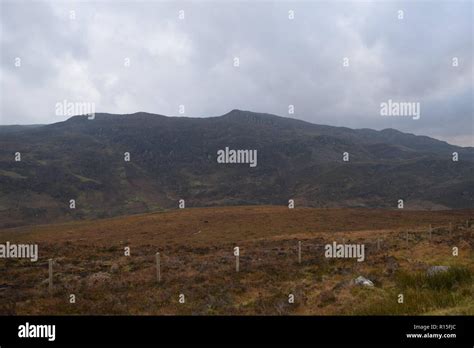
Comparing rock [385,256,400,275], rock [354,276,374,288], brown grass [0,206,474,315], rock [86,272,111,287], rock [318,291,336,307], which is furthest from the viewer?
rock [86,272,111,287]

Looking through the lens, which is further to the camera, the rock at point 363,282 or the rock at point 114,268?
the rock at point 114,268

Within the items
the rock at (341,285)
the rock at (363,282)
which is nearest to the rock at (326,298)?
the rock at (341,285)

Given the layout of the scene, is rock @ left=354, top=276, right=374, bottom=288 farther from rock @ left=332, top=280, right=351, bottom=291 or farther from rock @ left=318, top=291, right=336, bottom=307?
rock @ left=318, top=291, right=336, bottom=307

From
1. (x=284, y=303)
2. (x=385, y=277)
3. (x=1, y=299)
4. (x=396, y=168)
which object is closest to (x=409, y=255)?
(x=385, y=277)

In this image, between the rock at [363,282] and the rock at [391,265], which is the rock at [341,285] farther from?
the rock at [391,265]

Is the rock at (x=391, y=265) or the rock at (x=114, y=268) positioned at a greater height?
the rock at (x=391, y=265)

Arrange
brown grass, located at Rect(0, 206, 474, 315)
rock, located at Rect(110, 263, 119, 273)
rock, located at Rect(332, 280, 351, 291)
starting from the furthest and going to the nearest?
rock, located at Rect(110, 263, 119, 273), rock, located at Rect(332, 280, 351, 291), brown grass, located at Rect(0, 206, 474, 315)

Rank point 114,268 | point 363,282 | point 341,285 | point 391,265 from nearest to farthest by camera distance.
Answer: point 363,282 → point 341,285 → point 391,265 → point 114,268

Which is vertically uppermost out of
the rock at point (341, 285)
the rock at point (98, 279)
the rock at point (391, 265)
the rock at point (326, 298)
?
the rock at point (391, 265)

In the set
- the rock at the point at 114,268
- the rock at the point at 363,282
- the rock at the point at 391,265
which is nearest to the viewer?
the rock at the point at 363,282

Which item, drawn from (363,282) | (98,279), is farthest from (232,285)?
(98,279)

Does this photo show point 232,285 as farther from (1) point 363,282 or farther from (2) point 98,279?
(2) point 98,279

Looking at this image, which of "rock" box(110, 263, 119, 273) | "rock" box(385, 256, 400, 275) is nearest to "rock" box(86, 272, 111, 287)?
"rock" box(110, 263, 119, 273)
